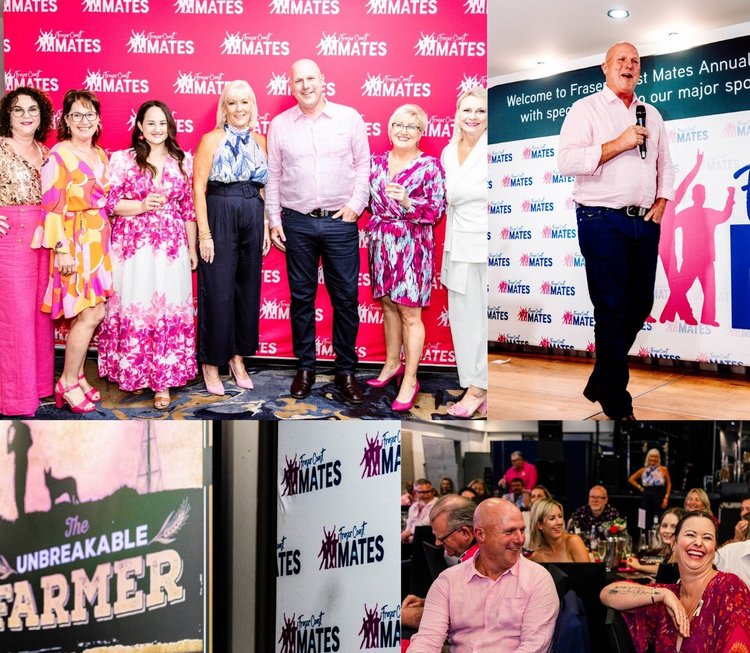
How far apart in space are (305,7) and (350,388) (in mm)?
1904

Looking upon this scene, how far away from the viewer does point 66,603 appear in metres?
3.87

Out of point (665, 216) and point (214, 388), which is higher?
point (665, 216)

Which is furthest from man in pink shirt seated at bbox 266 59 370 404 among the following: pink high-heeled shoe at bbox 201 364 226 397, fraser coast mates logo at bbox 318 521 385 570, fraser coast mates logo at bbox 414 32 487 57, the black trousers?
fraser coast mates logo at bbox 318 521 385 570

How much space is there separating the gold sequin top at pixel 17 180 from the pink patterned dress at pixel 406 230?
161cm

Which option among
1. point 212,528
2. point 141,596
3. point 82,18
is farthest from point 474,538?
point 82,18

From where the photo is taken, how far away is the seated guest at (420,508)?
3.90 meters

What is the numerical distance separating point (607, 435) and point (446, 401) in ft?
2.60

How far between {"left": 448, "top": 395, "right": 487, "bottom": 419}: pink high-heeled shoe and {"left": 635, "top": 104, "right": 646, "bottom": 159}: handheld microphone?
142cm

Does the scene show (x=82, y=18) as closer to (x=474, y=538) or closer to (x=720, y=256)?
(x=474, y=538)

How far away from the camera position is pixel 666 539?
374 cm

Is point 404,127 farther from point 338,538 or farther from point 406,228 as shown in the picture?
point 338,538

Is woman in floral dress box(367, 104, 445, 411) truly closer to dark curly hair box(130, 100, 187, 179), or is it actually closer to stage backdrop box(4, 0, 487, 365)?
stage backdrop box(4, 0, 487, 365)

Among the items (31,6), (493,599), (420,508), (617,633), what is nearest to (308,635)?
(420,508)

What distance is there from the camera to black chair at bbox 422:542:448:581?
388 centimetres
